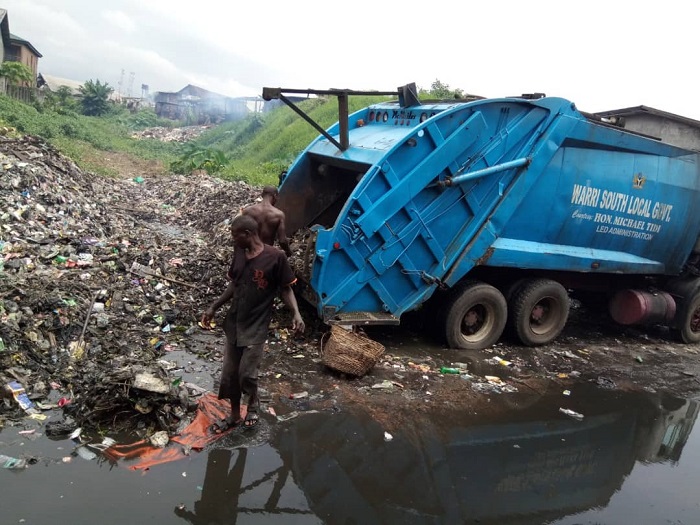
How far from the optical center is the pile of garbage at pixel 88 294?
3639mm

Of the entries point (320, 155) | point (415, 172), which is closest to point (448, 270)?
point (415, 172)

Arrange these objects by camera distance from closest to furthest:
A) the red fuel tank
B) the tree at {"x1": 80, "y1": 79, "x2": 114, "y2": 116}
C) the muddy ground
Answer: the muddy ground
the red fuel tank
the tree at {"x1": 80, "y1": 79, "x2": 114, "y2": 116}

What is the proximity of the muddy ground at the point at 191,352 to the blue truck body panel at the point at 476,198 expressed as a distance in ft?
2.43

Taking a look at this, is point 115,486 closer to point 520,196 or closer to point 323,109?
point 520,196

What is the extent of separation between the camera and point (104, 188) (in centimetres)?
1194

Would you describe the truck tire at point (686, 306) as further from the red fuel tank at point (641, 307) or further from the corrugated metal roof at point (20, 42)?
the corrugated metal roof at point (20, 42)

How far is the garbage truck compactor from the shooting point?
16.3ft

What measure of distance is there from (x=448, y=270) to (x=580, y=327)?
349cm

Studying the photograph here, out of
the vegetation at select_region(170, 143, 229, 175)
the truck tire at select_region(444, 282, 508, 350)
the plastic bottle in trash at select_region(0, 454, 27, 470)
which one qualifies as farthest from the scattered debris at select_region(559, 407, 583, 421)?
the vegetation at select_region(170, 143, 229, 175)

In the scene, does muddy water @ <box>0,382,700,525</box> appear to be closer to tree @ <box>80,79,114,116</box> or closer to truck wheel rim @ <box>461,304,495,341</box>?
truck wheel rim @ <box>461,304,495,341</box>

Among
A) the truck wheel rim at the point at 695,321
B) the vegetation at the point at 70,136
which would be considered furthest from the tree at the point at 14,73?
the truck wheel rim at the point at 695,321

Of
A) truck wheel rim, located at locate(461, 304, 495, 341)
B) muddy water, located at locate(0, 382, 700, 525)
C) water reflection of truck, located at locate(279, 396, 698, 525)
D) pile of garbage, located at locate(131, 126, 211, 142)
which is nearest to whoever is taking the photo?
muddy water, located at locate(0, 382, 700, 525)

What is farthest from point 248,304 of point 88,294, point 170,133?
point 170,133

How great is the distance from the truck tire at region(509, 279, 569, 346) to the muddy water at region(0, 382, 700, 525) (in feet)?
5.33
